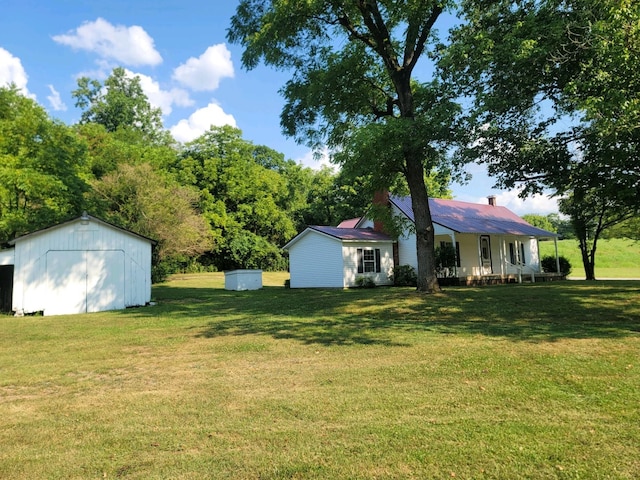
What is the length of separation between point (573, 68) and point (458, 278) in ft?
44.7

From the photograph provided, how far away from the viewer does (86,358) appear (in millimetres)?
7723

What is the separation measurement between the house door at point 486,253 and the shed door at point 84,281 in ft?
65.9

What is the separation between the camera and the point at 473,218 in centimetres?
2744

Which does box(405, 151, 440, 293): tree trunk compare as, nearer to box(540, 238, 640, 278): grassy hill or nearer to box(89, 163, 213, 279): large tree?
box(89, 163, 213, 279): large tree

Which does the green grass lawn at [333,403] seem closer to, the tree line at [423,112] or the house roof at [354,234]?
the tree line at [423,112]

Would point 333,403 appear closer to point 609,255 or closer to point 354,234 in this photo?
point 354,234

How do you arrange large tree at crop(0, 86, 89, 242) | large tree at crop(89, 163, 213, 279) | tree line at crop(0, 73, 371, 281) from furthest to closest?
large tree at crop(89, 163, 213, 279) < tree line at crop(0, 73, 371, 281) < large tree at crop(0, 86, 89, 242)

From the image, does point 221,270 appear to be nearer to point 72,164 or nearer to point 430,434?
point 72,164

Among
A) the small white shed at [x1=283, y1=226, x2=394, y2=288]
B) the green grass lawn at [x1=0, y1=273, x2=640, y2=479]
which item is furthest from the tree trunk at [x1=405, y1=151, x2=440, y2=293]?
the small white shed at [x1=283, y1=226, x2=394, y2=288]

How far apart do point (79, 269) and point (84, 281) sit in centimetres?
51

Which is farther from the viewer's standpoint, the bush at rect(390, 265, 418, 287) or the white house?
the white house

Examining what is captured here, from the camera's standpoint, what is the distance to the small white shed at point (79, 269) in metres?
16.5

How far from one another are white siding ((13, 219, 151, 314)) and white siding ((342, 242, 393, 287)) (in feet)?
34.8

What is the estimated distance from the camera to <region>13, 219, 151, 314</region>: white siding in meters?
16.6
